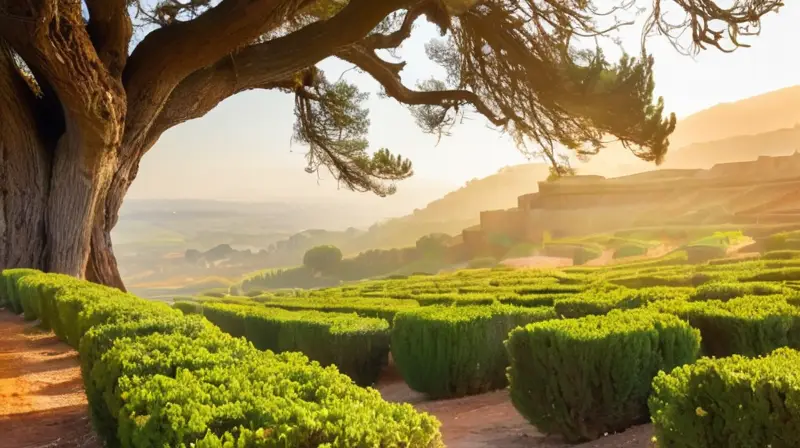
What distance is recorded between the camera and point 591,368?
5.00 meters

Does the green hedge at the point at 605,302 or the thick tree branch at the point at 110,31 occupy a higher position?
the thick tree branch at the point at 110,31

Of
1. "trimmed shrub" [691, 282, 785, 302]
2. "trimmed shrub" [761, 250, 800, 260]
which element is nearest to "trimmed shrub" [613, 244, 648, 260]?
"trimmed shrub" [761, 250, 800, 260]

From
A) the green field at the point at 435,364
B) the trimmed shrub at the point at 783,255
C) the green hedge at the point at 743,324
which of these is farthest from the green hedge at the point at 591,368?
the trimmed shrub at the point at 783,255

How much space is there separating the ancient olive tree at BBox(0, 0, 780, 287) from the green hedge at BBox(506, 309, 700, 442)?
6995 mm

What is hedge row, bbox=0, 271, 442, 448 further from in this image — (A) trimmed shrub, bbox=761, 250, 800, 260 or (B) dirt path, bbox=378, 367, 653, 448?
(A) trimmed shrub, bbox=761, 250, 800, 260

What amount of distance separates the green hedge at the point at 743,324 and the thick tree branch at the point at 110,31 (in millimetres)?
8962

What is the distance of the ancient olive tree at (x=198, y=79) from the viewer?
32.8ft

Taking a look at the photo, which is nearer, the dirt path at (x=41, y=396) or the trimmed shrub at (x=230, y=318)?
the dirt path at (x=41, y=396)

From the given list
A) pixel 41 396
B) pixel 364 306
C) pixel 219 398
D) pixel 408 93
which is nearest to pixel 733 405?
pixel 219 398

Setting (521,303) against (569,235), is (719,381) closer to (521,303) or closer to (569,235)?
(521,303)

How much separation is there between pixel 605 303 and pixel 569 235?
3618cm

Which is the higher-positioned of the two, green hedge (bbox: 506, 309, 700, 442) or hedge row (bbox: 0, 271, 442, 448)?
hedge row (bbox: 0, 271, 442, 448)

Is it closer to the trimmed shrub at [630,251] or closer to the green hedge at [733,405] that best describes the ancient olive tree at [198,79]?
the green hedge at [733,405]

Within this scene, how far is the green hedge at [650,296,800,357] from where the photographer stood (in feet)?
18.5
